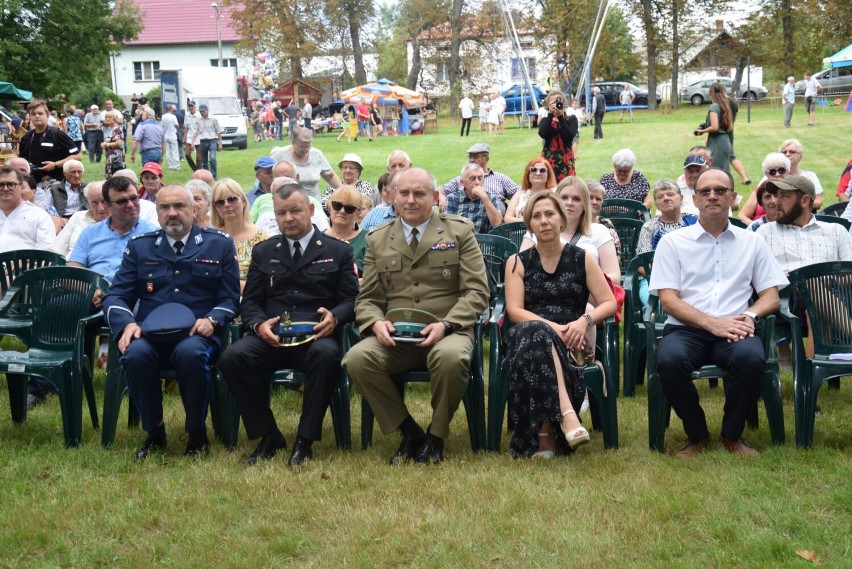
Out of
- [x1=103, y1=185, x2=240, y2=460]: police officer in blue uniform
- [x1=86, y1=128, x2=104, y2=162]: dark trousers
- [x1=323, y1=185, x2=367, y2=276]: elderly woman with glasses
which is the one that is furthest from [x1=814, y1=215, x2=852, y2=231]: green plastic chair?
[x1=86, y1=128, x2=104, y2=162]: dark trousers

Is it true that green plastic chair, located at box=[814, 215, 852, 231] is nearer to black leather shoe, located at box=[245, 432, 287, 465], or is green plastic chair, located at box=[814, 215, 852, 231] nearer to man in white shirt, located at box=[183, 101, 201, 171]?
black leather shoe, located at box=[245, 432, 287, 465]

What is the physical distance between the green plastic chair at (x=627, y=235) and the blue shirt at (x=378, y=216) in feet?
5.98

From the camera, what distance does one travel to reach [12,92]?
1093 inches

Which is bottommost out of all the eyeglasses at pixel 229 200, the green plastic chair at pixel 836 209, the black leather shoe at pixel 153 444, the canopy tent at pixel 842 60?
the black leather shoe at pixel 153 444

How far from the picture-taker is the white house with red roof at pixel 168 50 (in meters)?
66.4

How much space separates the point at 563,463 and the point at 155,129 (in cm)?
1653

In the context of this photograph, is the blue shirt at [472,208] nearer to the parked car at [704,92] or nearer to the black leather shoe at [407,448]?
the black leather shoe at [407,448]

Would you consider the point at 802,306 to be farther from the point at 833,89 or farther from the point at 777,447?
the point at 833,89

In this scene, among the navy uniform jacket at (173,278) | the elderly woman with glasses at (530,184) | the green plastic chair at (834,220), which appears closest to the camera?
the navy uniform jacket at (173,278)

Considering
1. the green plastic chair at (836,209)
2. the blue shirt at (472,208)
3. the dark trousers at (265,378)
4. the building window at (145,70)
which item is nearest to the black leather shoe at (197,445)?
the dark trousers at (265,378)

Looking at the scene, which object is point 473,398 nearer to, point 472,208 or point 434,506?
point 434,506

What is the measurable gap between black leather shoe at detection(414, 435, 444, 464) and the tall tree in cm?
2702

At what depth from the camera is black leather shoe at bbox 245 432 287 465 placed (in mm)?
5082

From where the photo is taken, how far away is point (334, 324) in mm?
5293
